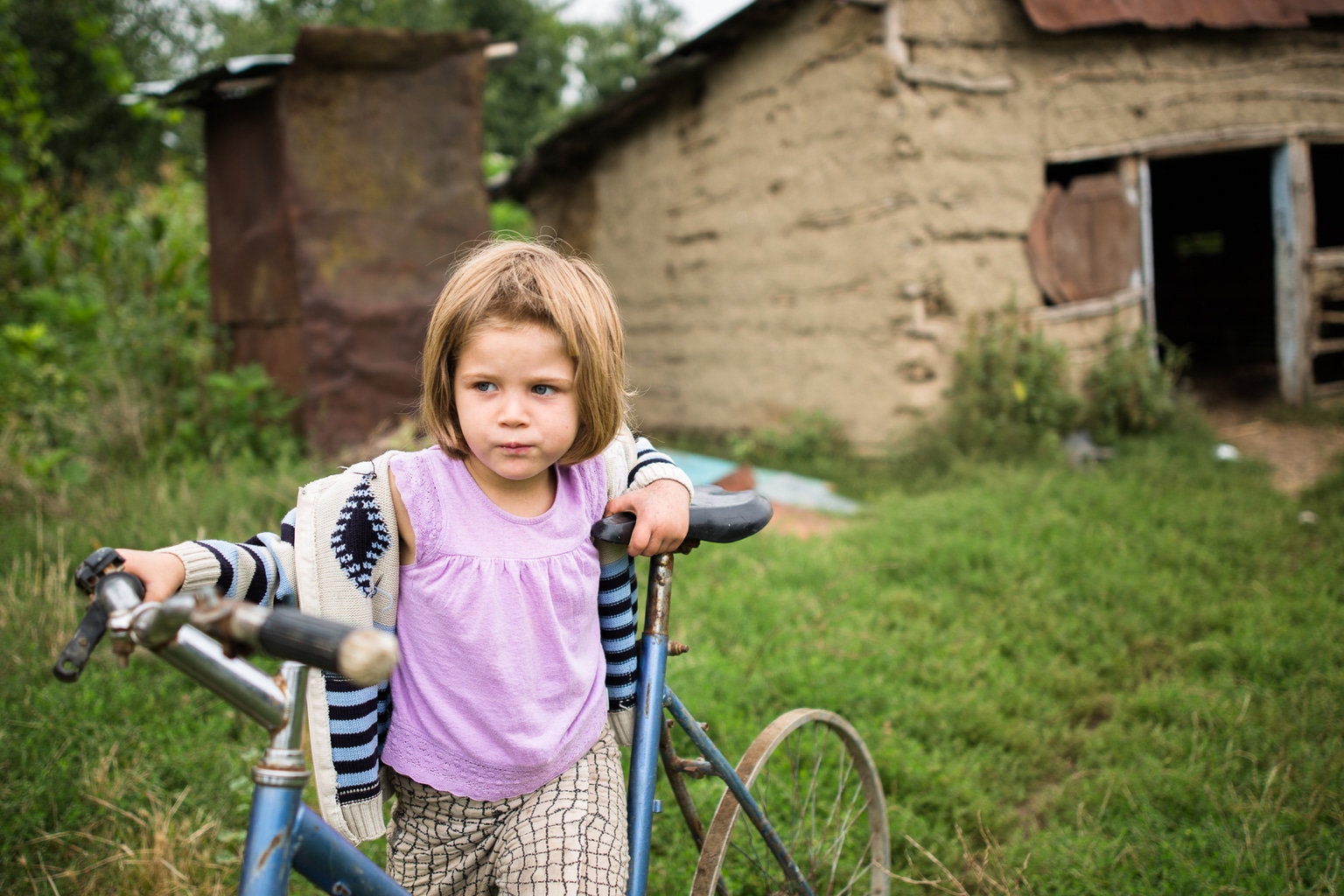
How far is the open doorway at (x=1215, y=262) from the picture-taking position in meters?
9.45

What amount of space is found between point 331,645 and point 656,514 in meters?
0.67

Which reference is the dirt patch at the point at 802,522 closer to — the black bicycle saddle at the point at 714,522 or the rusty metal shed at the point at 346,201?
the rusty metal shed at the point at 346,201

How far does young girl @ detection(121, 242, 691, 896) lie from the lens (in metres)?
1.17

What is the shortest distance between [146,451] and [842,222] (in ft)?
14.2

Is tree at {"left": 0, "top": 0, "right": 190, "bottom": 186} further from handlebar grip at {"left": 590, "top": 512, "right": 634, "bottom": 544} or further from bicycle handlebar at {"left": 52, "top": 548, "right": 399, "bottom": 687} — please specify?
bicycle handlebar at {"left": 52, "top": 548, "right": 399, "bottom": 687}

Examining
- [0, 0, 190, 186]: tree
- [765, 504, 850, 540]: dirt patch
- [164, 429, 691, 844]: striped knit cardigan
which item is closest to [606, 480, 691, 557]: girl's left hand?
[164, 429, 691, 844]: striped knit cardigan

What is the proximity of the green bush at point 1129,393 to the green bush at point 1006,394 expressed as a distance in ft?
0.85

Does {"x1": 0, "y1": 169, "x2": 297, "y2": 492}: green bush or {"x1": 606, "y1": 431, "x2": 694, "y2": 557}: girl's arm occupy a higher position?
{"x1": 0, "y1": 169, "x2": 297, "y2": 492}: green bush

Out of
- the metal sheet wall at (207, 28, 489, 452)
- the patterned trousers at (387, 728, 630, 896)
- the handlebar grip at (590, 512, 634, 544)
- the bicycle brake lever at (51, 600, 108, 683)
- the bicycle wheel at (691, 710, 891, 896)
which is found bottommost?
the bicycle wheel at (691, 710, 891, 896)

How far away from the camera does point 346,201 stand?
4680 mm

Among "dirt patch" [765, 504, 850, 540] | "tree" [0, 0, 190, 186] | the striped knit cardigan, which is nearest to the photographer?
the striped knit cardigan

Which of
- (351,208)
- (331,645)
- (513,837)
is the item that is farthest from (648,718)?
(351,208)

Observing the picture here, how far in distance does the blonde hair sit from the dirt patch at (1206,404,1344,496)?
473cm

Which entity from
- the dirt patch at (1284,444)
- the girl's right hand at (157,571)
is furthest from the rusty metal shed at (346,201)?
the dirt patch at (1284,444)
